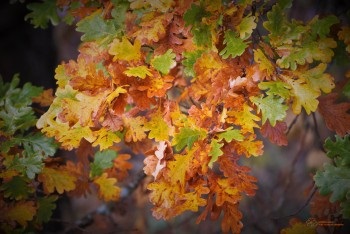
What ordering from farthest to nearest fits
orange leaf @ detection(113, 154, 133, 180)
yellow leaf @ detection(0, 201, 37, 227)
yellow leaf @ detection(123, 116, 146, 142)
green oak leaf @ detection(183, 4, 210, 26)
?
1. orange leaf @ detection(113, 154, 133, 180)
2. yellow leaf @ detection(0, 201, 37, 227)
3. yellow leaf @ detection(123, 116, 146, 142)
4. green oak leaf @ detection(183, 4, 210, 26)

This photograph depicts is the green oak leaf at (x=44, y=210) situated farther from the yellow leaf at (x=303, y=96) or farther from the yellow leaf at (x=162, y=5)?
the yellow leaf at (x=303, y=96)

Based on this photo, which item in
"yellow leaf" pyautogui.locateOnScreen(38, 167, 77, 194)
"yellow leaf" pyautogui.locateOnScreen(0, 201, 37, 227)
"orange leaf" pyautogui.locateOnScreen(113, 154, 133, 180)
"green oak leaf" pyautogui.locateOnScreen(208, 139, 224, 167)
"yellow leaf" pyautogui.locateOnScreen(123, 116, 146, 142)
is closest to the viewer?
"green oak leaf" pyautogui.locateOnScreen(208, 139, 224, 167)

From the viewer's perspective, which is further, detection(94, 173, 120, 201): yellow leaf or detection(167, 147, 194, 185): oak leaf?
detection(94, 173, 120, 201): yellow leaf

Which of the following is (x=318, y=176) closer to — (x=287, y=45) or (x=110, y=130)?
(x=287, y=45)

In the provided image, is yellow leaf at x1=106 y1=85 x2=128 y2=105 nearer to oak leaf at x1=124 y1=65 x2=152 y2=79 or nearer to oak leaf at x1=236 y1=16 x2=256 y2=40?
oak leaf at x1=124 y1=65 x2=152 y2=79

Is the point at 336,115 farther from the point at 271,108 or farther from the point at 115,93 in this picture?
the point at 115,93

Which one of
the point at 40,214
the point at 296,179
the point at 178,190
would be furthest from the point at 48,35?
the point at 296,179

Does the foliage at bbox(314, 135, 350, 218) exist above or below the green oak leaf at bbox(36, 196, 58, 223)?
above

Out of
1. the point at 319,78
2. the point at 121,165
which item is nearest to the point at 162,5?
the point at 319,78

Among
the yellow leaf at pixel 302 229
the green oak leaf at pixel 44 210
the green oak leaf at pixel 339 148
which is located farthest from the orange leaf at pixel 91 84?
the yellow leaf at pixel 302 229

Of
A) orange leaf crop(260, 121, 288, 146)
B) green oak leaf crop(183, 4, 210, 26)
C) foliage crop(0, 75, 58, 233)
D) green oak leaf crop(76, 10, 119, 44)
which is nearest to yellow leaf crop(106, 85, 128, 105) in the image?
green oak leaf crop(76, 10, 119, 44)
